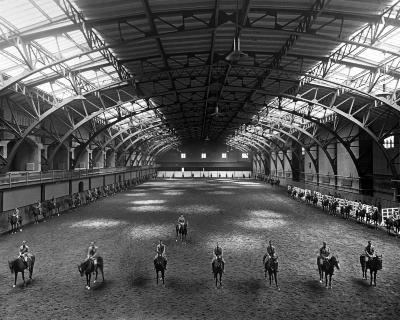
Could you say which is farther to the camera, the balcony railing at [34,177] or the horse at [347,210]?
the horse at [347,210]

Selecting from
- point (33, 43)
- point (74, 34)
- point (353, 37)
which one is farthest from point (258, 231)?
point (33, 43)

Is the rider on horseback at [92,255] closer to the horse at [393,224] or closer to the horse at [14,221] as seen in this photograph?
the horse at [14,221]

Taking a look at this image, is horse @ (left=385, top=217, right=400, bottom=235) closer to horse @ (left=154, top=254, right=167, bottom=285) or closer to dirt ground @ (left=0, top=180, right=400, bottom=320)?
dirt ground @ (left=0, top=180, right=400, bottom=320)

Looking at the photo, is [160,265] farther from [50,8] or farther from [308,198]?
[308,198]

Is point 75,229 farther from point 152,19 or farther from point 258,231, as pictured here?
point 152,19

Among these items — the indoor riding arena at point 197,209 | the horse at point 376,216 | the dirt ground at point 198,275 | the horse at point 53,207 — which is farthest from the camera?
the horse at point 53,207

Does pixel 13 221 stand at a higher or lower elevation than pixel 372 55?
lower

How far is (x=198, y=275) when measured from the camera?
39.3 feet

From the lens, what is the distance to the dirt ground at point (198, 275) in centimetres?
900

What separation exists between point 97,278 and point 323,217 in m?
20.2

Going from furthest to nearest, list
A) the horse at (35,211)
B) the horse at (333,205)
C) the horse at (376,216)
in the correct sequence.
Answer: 1. the horse at (333,205)
2. the horse at (35,211)
3. the horse at (376,216)

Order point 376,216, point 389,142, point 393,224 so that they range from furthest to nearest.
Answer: point 389,142 < point 376,216 < point 393,224

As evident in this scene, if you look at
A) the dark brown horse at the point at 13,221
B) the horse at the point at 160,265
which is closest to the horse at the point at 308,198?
the horse at the point at 160,265

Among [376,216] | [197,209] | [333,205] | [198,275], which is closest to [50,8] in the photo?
[198,275]
